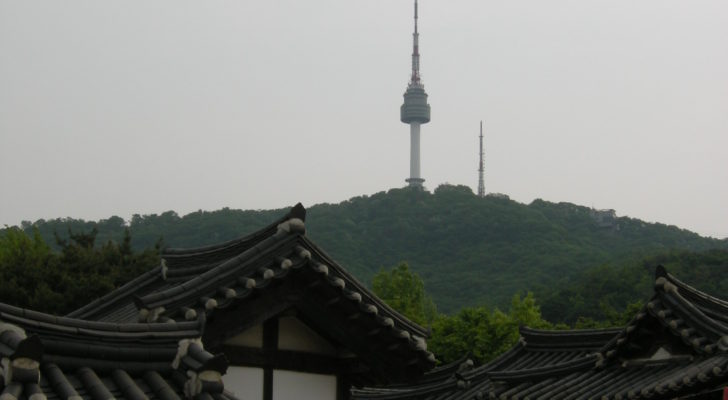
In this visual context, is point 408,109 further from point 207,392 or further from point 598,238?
point 207,392

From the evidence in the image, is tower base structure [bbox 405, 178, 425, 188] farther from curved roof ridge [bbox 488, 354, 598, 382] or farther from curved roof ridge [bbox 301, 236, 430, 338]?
curved roof ridge [bbox 301, 236, 430, 338]

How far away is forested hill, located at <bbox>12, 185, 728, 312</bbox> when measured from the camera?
72.9 m

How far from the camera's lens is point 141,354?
738 cm

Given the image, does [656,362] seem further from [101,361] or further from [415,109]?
[415,109]

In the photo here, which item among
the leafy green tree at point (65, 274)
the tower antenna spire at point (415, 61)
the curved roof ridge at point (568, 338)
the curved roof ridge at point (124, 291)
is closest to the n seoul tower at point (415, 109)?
the tower antenna spire at point (415, 61)

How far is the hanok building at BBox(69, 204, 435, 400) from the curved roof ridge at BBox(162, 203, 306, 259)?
0.06ft

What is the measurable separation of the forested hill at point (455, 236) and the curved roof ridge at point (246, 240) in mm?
53475

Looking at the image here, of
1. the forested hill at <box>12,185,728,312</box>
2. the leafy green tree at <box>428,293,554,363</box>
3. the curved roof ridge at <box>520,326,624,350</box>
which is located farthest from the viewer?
the forested hill at <box>12,185,728,312</box>

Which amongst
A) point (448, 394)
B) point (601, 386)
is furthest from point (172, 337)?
point (448, 394)

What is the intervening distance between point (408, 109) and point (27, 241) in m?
114

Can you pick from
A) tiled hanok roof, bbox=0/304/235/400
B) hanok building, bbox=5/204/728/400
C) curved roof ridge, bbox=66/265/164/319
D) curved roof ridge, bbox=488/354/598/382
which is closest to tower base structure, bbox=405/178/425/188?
hanok building, bbox=5/204/728/400

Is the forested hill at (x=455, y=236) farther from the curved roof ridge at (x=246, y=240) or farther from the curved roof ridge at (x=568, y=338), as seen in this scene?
the curved roof ridge at (x=246, y=240)

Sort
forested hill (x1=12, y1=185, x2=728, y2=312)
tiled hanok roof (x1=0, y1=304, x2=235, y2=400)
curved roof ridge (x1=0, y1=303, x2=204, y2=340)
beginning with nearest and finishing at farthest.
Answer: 1. tiled hanok roof (x1=0, y1=304, x2=235, y2=400)
2. curved roof ridge (x1=0, y1=303, x2=204, y2=340)
3. forested hill (x1=12, y1=185, x2=728, y2=312)

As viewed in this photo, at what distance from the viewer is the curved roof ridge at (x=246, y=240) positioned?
33.2ft
